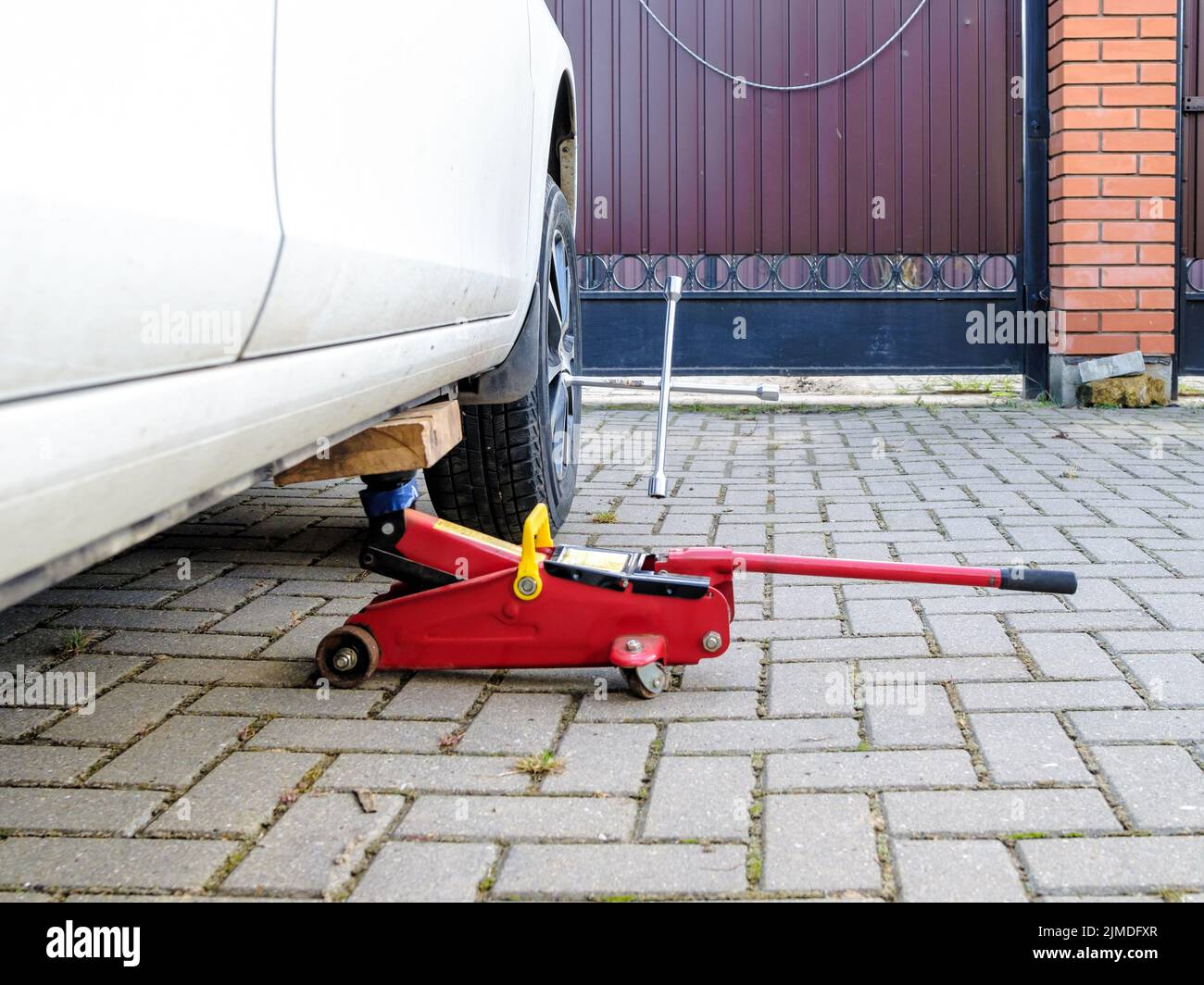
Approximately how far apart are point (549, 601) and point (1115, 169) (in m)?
5.12

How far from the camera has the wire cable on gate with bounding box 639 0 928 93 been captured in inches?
258

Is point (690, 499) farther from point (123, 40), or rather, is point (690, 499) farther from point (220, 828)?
point (123, 40)

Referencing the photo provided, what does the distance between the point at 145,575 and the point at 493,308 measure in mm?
1333

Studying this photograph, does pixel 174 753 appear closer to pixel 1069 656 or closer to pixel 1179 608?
pixel 1069 656

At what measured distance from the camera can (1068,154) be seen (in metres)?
6.33

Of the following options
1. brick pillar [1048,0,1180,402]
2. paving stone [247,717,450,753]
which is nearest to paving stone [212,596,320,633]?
paving stone [247,717,450,753]

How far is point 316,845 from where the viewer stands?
172cm

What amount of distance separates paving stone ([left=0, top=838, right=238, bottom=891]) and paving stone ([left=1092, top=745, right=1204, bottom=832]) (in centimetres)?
122

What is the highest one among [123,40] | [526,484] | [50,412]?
[123,40]

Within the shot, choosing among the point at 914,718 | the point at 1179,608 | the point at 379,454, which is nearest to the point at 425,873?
the point at 379,454

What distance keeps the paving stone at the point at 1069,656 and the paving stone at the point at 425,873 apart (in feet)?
3.94

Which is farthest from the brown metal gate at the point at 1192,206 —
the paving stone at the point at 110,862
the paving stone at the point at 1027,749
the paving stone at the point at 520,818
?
the paving stone at the point at 110,862

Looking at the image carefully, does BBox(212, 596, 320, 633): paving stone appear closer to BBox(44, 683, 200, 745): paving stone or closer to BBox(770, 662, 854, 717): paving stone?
BBox(44, 683, 200, 745): paving stone
